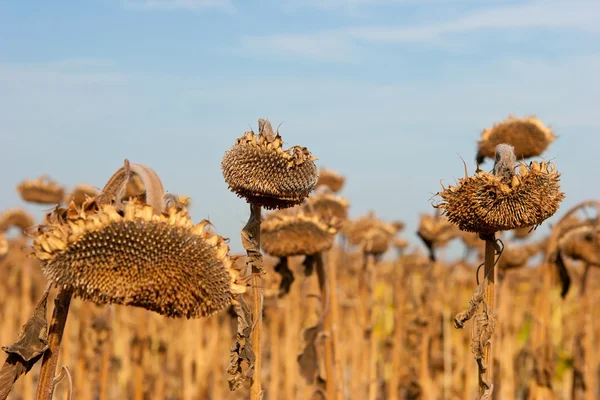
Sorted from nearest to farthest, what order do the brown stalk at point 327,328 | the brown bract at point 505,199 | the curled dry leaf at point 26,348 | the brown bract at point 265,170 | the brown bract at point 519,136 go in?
the curled dry leaf at point 26,348, the brown bract at point 505,199, the brown bract at point 265,170, the brown bract at point 519,136, the brown stalk at point 327,328

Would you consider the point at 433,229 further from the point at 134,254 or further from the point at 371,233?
the point at 134,254

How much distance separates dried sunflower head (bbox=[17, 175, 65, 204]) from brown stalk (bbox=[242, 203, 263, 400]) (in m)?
5.12

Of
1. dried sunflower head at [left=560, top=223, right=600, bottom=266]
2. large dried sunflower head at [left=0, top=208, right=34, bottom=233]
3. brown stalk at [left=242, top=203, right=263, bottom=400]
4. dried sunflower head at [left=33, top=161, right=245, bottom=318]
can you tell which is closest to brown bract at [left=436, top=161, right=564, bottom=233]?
brown stalk at [left=242, top=203, right=263, bottom=400]

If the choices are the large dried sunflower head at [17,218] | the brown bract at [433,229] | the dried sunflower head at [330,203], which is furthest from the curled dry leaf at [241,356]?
the large dried sunflower head at [17,218]

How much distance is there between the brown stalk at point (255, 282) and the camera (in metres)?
3.24

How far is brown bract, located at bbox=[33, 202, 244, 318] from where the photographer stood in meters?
2.44

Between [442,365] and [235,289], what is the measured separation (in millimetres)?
7586

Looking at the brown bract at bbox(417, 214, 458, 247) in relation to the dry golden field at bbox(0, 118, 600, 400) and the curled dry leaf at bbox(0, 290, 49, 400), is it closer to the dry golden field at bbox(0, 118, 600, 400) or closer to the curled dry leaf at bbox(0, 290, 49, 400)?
the dry golden field at bbox(0, 118, 600, 400)

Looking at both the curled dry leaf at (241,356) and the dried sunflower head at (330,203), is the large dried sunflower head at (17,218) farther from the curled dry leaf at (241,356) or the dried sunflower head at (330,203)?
the curled dry leaf at (241,356)

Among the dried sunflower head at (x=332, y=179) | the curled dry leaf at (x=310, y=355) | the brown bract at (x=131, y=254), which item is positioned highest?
the dried sunflower head at (x=332, y=179)

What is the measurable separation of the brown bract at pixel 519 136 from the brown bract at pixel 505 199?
1.79m

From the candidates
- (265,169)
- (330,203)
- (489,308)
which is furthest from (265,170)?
(330,203)

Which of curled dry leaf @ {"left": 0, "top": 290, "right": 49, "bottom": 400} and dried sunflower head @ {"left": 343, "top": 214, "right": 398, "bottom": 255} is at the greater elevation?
dried sunflower head @ {"left": 343, "top": 214, "right": 398, "bottom": 255}

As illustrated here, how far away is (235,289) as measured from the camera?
2611 mm
